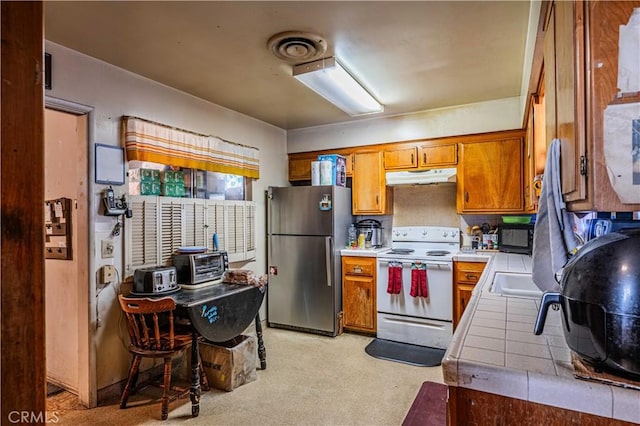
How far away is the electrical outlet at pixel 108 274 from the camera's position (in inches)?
100

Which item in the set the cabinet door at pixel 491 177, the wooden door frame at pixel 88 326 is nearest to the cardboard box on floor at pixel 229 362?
the wooden door frame at pixel 88 326

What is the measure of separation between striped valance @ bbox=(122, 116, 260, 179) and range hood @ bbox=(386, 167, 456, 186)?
1.54 metres

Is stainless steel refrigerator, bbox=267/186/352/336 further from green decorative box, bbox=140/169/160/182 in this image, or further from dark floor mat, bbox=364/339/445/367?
green decorative box, bbox=140/169/160/182

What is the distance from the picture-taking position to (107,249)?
258cm

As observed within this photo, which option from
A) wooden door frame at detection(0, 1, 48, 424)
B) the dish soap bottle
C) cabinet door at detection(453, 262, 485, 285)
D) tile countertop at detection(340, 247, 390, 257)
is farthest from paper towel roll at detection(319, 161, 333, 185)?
wooden door frame at detection(0, 1, 48, 424)

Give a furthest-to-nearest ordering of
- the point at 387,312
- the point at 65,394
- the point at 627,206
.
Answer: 1. the point at 387,312
2. the point at 65,394
3. the point at 627,206

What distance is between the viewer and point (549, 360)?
3.30 feet

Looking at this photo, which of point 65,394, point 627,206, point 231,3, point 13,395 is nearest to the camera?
point 13,395

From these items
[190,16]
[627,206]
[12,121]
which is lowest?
[627,206]

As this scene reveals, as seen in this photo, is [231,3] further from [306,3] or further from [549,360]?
[549,360]

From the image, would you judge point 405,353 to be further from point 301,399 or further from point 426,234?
point 426,234

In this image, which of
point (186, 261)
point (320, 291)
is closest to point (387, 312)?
point (320, 291)

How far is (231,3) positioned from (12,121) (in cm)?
164

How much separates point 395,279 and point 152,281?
2.22 metres
